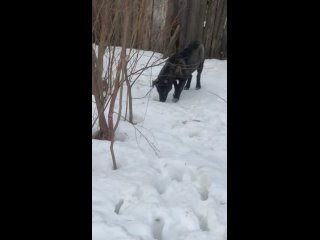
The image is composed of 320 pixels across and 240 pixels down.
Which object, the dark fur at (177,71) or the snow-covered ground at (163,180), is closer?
the snow-covered ground at (163,180)

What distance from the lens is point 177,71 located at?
6.58 m

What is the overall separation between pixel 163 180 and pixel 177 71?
3191mm

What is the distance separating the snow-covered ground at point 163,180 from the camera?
9.54 feet

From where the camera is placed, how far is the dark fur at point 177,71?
6450 millimetres

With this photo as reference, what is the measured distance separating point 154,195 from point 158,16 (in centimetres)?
610

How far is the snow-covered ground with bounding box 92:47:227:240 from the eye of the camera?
2908 mm

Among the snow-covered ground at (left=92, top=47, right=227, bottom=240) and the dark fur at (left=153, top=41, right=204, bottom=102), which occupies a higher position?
the dark fur at (left=153, top=41, right=204, bottom=102)

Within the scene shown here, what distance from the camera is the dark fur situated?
21.2 feet

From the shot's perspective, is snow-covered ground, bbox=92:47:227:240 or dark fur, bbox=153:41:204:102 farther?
dark fur, bbox=153:41:204:102

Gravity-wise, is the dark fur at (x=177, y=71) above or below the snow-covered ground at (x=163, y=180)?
above

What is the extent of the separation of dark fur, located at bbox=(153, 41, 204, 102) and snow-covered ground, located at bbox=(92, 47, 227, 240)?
0.59 metres

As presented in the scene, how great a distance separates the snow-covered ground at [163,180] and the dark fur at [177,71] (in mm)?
591
